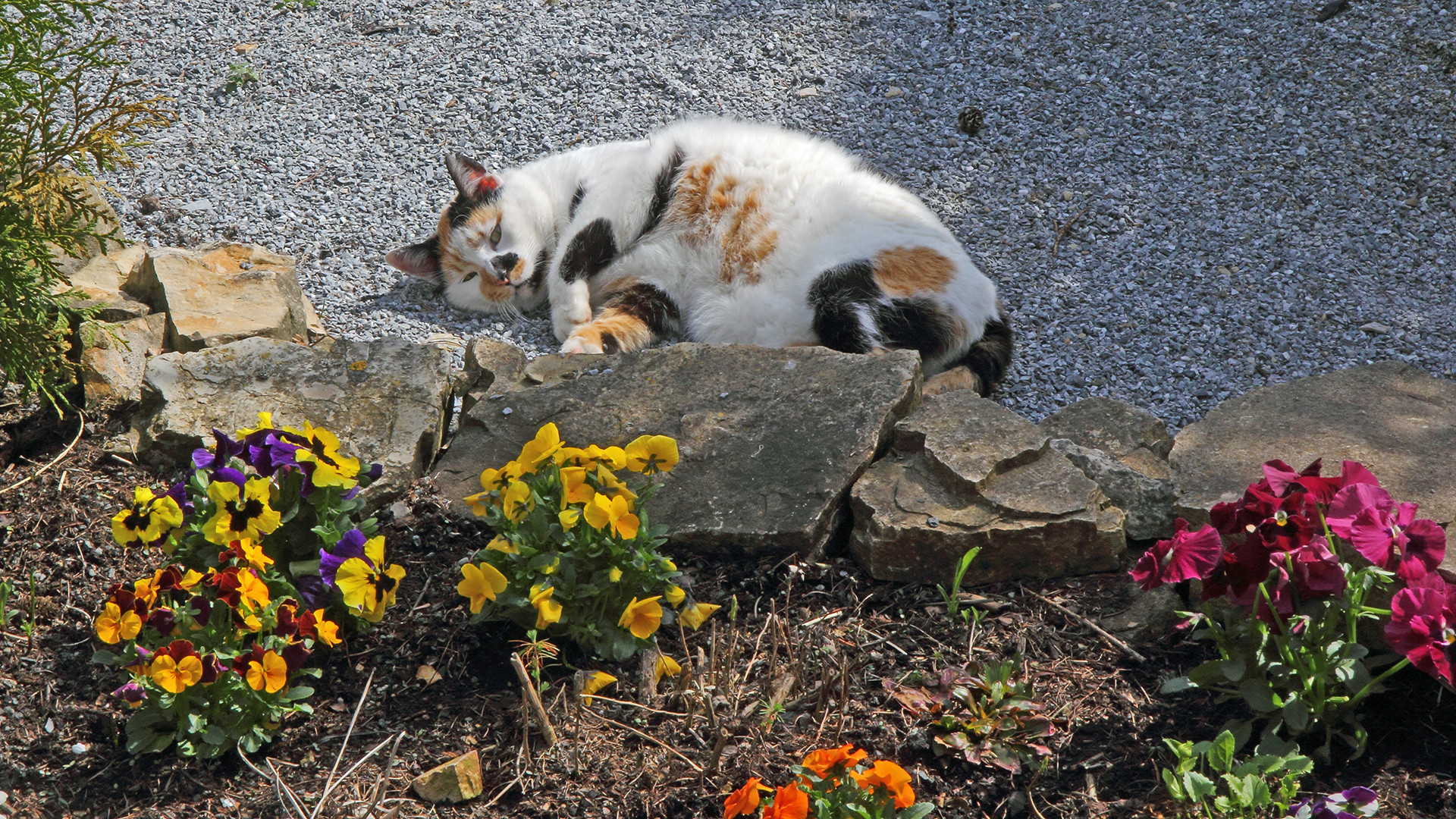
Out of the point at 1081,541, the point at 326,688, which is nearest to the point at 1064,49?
the point at 1081,541

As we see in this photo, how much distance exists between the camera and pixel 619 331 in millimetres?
3592

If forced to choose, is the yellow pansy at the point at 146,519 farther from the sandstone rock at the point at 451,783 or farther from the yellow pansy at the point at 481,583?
the sandstone rock at the point at 451,783

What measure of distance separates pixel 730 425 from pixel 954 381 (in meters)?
0.88

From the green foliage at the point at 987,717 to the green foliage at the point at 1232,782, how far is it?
0.25m

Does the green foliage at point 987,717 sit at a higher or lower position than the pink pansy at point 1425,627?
lower

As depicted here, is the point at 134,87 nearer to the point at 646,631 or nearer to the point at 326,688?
the point at 326,688

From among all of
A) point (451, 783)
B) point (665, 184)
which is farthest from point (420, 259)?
point (451, 783)

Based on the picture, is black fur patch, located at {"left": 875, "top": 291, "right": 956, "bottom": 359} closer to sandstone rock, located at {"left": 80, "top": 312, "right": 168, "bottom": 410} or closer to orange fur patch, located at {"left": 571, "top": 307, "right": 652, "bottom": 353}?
orange fur patch, located at {"left": 571, "top": 307, "right": 652, "bottom": 353}

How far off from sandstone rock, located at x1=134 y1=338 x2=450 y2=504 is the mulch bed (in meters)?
0.37

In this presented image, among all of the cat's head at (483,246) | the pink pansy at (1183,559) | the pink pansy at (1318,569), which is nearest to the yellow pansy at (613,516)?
the pink pansy at (1183,559)

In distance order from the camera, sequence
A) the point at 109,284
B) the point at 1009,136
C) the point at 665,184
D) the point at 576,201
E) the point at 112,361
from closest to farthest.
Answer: the point at 112,361
the point at 109,284
the point at 665,184
the point at 576,201
the point at 1009,136

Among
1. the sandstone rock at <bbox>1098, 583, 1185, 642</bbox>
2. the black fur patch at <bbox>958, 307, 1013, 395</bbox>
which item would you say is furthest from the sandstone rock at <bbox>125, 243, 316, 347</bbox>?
the sandstone rock at <bbox>1098, 583, 1185, 642</bbox>

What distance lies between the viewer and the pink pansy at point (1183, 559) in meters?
1.80

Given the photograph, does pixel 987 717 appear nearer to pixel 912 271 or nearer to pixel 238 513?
pixel 238 513
